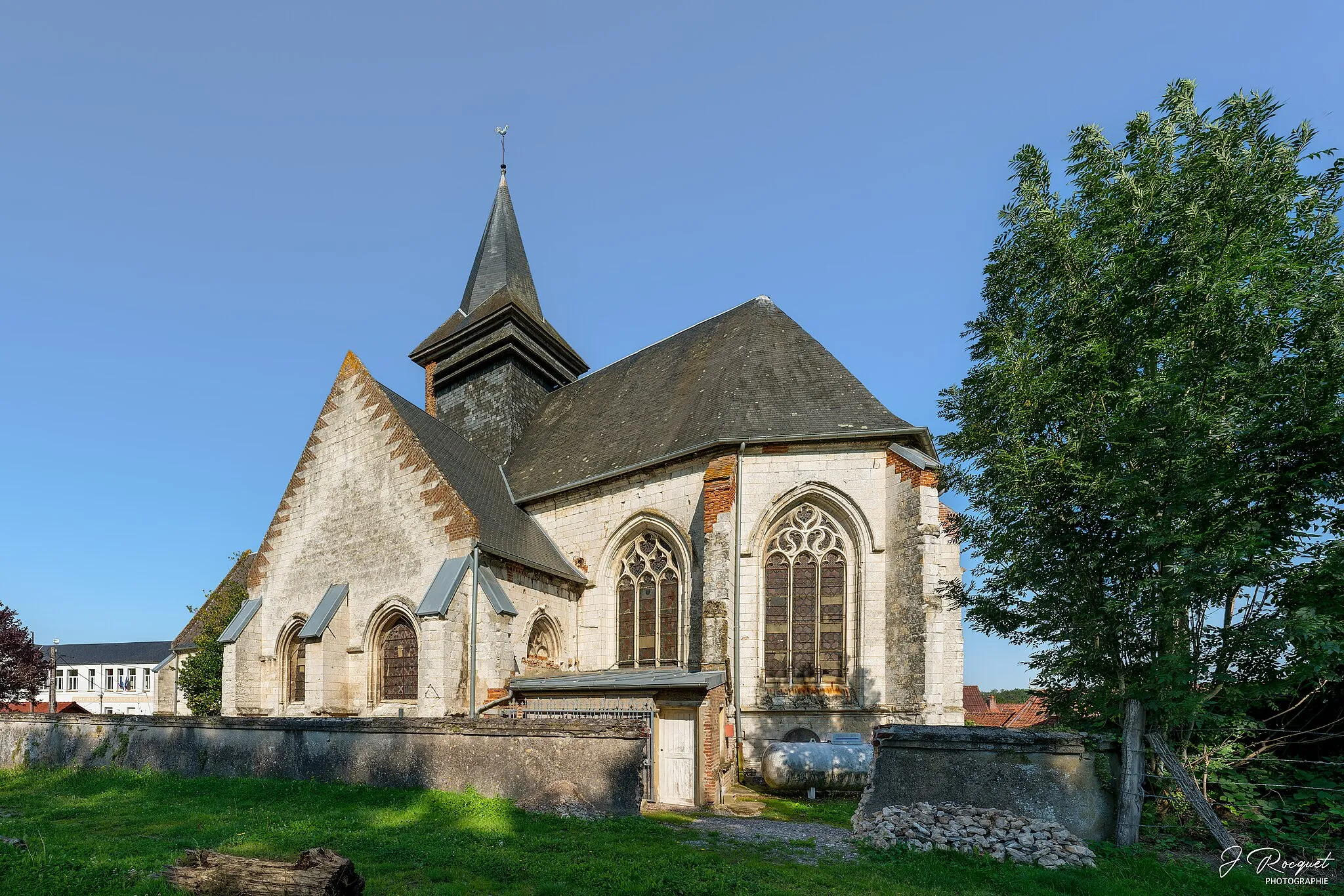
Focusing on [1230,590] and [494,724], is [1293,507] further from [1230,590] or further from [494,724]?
[494,724]

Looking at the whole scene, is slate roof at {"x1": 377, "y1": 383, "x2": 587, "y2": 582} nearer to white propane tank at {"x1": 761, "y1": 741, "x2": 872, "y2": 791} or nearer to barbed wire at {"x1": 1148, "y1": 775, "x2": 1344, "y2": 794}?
white propane tank at {"x1": 761, "y1": 741, "x2": 872, "y2": 791}

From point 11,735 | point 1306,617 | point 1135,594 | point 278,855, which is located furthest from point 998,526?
point 11,735

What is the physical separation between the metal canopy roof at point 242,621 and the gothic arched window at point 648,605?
28.7 ft

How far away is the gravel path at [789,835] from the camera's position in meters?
7.83

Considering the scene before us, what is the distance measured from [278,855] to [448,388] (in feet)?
66.0

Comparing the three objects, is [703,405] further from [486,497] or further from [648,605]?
[486,497]

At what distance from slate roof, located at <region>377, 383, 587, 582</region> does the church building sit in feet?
0.29

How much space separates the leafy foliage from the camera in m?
27.1

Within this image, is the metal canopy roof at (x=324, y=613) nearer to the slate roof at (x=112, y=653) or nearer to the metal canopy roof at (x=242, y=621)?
the metal canopy roof at (x=242, y=621)

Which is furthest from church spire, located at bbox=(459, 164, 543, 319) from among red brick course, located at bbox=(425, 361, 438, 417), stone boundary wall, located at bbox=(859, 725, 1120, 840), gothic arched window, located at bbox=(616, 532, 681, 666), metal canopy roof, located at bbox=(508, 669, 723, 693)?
stone boundary wall, located at bbox=(859, 725, 1120, 840)

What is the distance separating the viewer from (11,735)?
1571 cm

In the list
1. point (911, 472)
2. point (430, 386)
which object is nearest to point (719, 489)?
point (911, 472)

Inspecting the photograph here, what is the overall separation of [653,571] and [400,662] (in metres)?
5.69

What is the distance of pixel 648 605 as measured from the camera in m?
17.0
